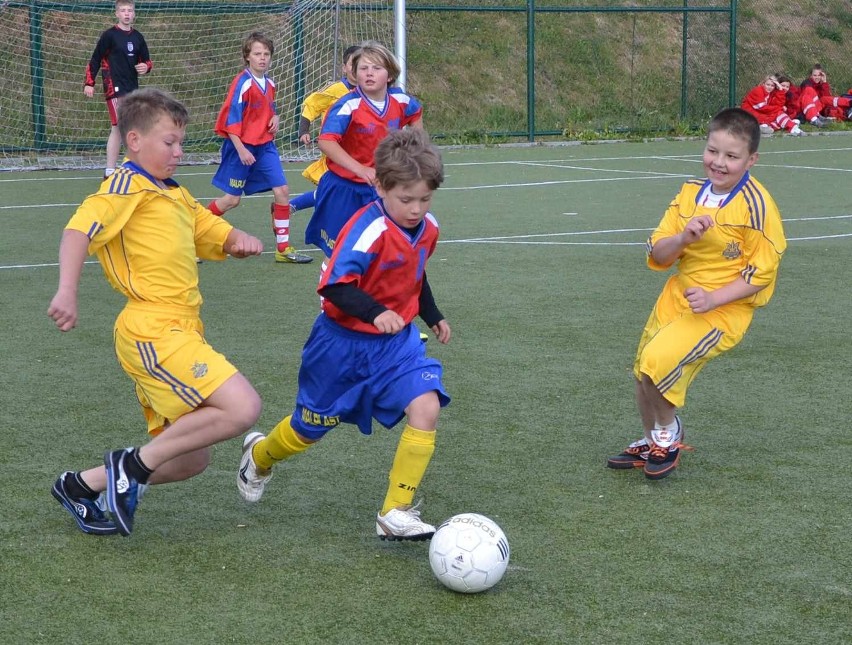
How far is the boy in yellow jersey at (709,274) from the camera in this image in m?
4.32

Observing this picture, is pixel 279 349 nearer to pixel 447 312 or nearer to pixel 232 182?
pixel 447 312

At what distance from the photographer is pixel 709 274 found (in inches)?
175

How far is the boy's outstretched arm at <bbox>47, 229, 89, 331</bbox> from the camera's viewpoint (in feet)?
11.2

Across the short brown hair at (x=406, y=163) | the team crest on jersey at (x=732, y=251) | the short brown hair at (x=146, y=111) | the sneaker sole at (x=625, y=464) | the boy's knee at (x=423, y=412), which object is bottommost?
the sneaker sole at (x=625, y=464)

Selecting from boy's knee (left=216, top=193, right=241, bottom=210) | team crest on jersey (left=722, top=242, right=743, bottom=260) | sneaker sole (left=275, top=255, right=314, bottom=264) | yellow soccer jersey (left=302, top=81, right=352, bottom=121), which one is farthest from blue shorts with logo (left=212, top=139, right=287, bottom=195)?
team crest on jersey (left=722, top=242, right=743, bottom=260)

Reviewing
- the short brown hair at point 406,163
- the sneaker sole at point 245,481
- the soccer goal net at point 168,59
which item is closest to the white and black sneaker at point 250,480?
the sneaker sole at point 245,481

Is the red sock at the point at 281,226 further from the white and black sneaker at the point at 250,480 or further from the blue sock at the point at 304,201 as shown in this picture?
the white and black sneaker at the point at 250,480

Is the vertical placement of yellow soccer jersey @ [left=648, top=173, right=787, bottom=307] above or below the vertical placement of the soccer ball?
above

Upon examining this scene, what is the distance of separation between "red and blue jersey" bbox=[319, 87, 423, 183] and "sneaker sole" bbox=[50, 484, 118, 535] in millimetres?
3469

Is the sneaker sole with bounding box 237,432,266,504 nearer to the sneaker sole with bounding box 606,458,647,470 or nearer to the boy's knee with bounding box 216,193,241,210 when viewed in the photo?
the sneaker sole with bounding box 606,458,647,470

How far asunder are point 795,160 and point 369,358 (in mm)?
14277

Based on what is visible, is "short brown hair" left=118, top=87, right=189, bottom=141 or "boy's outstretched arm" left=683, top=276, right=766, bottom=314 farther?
"boy's outstretched arm" left=683, top=276, right=766, bottom=314

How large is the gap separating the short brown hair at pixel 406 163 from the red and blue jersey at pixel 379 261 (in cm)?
13

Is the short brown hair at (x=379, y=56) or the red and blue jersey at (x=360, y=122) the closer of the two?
the short brown hair at (x=379, y=56)
